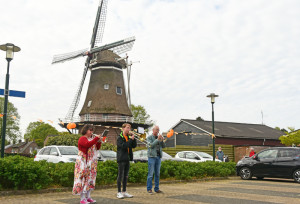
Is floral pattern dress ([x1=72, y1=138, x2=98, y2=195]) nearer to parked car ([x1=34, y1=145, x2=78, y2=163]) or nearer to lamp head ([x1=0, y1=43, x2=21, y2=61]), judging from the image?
lamp head ([x1=0, y1=43, x2=21, y2=61])

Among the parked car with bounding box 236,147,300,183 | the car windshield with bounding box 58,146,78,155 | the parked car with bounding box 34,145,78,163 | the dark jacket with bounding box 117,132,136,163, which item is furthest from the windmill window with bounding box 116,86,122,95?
the dark jacket with bounding box 117,132,136,163

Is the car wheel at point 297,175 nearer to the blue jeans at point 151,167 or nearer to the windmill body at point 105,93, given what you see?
the blue jeans at point 151,167

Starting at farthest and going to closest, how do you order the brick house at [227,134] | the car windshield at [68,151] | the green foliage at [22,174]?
1. the brick house at [227,134]
2. the car windshield at [68,151]
3. the green foliage at [22,174]

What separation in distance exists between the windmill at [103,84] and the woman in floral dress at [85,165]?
3289 centimetres

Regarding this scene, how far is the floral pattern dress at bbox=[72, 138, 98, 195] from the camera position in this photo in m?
7.09

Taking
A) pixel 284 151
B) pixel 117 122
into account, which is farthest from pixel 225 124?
pixel 284 151

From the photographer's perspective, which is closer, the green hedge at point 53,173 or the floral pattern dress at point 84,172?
the floral pattern dress at point 84,172

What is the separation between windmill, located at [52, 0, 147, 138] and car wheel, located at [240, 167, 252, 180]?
2618 centimetres

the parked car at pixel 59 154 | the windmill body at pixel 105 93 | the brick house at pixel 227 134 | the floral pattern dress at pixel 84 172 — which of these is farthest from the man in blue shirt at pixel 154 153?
the windmill body at pixel 105 93

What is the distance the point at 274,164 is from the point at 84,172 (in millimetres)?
10172

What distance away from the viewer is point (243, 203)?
306 inches

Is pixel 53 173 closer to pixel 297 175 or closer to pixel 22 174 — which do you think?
pixel 22 174

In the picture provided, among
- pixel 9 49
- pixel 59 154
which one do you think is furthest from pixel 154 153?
pixel 59 154

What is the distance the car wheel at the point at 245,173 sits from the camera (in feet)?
49.5
